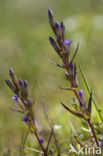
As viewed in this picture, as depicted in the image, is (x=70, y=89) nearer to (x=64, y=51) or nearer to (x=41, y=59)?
(x=64, y=51)

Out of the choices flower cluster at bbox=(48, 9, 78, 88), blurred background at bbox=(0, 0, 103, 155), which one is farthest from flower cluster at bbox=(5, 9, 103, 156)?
blurred background at bbox=(0, 0, 103, 155)

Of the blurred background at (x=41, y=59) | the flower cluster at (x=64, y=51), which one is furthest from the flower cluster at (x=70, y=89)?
the blurred background at (x=41, y=59)

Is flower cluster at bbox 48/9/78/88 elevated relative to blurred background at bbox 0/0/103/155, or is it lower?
lower

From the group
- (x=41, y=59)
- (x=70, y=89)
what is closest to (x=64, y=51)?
(x=70, y=89)

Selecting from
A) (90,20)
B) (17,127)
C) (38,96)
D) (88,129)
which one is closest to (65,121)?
(17,127)

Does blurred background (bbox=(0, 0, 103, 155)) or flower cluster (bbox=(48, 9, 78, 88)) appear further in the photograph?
blurred background (bbox=(0, 0, 103, 155))

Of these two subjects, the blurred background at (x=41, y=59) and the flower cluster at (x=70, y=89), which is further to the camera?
the blurred background at (x=41, y=59)

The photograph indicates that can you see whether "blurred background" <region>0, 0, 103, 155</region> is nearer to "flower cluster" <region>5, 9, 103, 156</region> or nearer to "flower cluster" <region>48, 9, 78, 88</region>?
"flower cluster" <region>5, 9, 103, 156</region>

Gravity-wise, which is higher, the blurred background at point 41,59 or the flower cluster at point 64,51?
the blurred background at point 41,59

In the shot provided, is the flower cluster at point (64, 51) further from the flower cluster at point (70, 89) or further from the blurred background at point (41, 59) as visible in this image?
the blurred background at point (41, 59)
